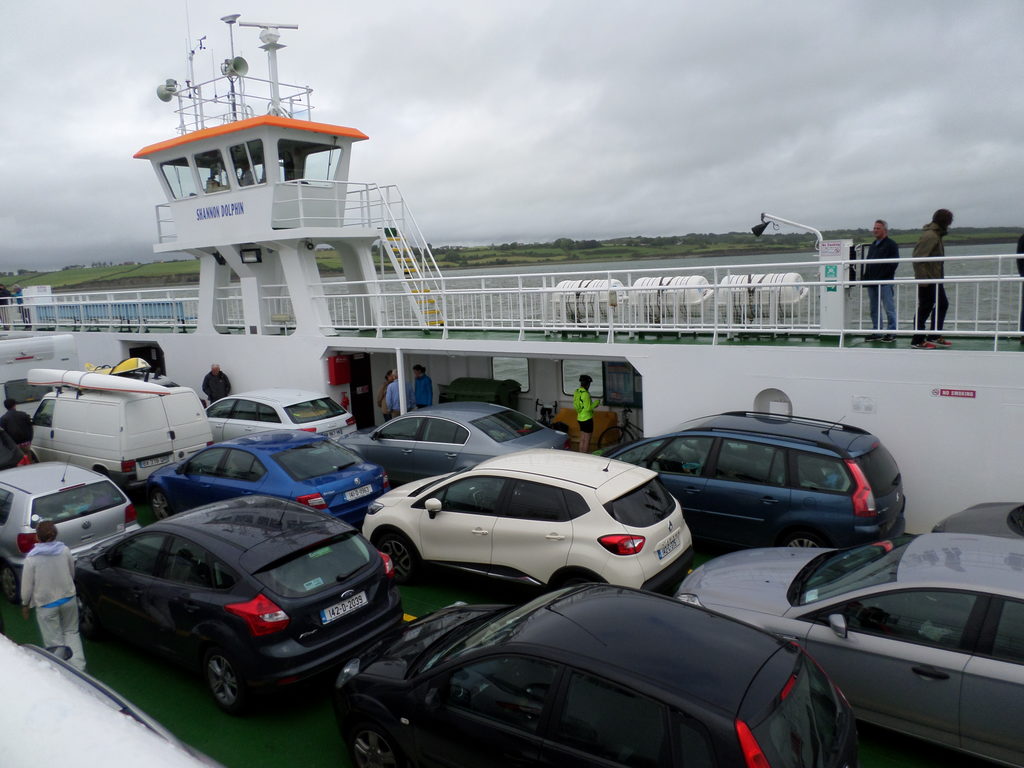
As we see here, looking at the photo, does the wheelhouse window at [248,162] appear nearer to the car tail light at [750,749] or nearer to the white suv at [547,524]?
the white suv at [547,524]

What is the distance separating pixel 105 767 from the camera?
119cm

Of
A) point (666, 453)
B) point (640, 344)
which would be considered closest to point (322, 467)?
point (666, 453)

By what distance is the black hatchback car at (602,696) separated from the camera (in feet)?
10.5

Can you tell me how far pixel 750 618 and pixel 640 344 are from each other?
599 centimetres

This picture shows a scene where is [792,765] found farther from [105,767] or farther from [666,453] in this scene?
[666,453]

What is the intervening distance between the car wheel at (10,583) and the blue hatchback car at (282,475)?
221cm

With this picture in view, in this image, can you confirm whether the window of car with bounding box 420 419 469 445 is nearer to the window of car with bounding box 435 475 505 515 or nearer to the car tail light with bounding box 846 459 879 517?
the window of car with bounding box 435 475 505 515

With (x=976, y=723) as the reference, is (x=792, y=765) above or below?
above

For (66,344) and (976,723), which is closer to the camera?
(976,723)

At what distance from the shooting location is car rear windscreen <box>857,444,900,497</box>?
23.2 feet

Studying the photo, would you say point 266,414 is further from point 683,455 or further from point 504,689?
point 504,689

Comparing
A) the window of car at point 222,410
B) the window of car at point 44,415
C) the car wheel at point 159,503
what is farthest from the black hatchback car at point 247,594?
the window of car at point 44,415

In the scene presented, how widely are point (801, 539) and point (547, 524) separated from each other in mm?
2762

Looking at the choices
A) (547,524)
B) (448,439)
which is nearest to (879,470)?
(547,524)
